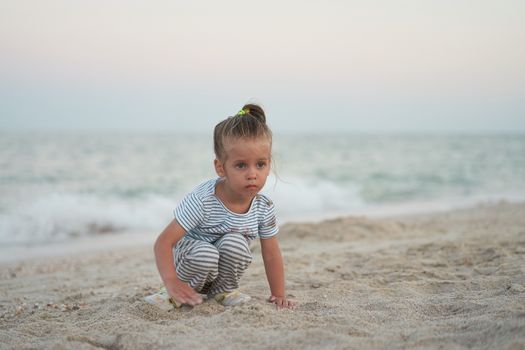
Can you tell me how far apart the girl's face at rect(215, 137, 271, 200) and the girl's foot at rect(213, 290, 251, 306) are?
67 centimetres

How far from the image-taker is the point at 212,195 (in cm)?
277

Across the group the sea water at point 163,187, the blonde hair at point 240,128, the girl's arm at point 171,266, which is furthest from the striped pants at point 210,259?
the sea water at point 163,187

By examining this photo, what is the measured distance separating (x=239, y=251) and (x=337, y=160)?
2034 centimetres

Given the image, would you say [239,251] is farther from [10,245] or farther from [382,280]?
[10,245]

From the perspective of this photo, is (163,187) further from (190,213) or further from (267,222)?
(190,213)

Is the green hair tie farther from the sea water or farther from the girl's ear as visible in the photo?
the sea water

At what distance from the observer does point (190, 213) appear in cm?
270

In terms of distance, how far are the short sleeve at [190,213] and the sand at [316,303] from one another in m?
0.48

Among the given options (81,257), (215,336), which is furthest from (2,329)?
(81,257)

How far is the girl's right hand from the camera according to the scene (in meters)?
2.68

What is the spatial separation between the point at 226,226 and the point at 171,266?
15.2 inches

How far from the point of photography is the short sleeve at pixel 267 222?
290 centimetres

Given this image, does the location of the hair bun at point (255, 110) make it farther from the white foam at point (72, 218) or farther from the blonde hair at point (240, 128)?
the white foam at point (72, 218)

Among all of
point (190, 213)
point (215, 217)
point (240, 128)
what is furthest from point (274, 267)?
point (240, 128)
